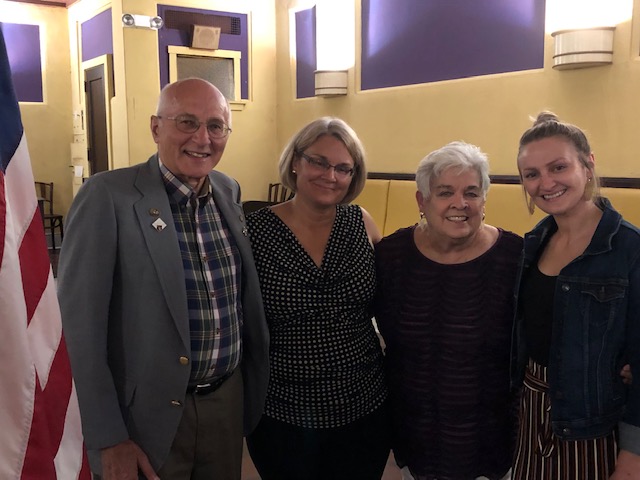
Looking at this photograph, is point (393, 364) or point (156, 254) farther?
point (393, 364)

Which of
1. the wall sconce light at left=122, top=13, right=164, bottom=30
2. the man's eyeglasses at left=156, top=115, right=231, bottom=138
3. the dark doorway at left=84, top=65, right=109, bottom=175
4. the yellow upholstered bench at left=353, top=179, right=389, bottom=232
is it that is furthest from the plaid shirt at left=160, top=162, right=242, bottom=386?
the dark doorway at left=84, top=65, right=109, bottom=175

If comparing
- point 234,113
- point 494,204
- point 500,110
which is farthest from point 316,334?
point 234,113

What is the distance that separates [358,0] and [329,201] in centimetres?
434

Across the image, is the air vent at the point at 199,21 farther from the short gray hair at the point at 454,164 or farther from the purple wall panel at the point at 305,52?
the short gray hair at the point at 454,164

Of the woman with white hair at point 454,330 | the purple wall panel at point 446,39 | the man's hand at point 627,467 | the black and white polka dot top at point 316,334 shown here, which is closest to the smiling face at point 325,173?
the black and white polka dot top at point 316,334

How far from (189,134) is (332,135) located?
1.54 ft

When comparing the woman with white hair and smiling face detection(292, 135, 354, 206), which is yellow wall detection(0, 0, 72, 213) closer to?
smiling face detection(292, 135, 354, 206)

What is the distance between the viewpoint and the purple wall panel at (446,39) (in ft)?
14.5

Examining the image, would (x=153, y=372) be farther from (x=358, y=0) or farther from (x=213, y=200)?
(x=358, y=0)

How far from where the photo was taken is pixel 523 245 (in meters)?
1.84

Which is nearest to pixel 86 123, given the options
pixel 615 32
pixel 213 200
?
pixel 615 32

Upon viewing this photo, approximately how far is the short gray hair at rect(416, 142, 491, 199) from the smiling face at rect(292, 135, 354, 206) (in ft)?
0.80

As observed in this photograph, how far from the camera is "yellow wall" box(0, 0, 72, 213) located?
8484mm

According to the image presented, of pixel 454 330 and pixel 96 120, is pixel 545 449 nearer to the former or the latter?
pixel 454 330
